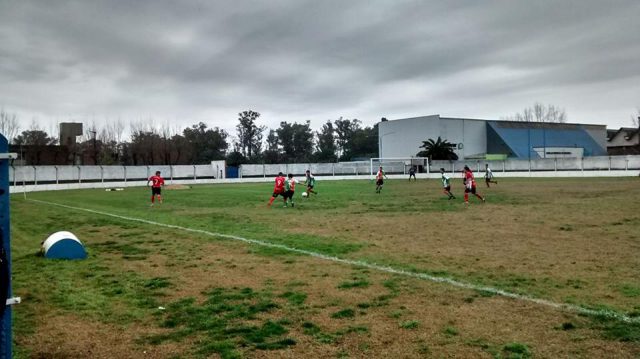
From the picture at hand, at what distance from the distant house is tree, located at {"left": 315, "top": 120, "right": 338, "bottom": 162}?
57.3 m

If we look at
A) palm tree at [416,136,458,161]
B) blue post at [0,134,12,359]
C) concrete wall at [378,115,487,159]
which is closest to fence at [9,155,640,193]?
palm tree at [416,136,458,161]

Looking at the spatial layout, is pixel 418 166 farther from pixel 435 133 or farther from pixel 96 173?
pixel 96 173

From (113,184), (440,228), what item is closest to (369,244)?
(440,228)

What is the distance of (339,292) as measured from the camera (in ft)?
23.7

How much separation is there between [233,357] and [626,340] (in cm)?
417

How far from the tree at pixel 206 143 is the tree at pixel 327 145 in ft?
69.6

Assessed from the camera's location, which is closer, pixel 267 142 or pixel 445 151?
pixel 445 151

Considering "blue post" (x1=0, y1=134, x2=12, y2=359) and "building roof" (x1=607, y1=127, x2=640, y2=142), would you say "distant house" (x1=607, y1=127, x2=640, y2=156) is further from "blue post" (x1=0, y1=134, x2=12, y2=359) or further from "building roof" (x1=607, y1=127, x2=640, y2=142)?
"blue post" (x1=0, y1=134, x2=12, y2=359)

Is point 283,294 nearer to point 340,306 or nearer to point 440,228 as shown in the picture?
point 340,306

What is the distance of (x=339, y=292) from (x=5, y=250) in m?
4.70

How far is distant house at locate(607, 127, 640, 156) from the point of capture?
9042 centimetres

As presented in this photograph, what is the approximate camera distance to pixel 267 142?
113 metres

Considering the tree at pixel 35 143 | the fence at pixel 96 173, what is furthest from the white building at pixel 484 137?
the tree at pixel 35 143

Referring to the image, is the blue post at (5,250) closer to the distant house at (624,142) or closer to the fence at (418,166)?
the fence at (418,166)
